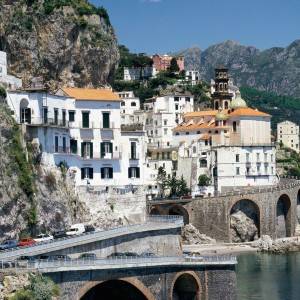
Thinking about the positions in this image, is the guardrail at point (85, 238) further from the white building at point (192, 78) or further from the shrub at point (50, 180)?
the white building at point (192, 78)

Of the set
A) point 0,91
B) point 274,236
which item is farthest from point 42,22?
point 274,236

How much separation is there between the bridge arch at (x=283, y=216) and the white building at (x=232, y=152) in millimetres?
4073

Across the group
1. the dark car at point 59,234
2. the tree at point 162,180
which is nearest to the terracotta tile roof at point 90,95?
the dark car at point 59,234

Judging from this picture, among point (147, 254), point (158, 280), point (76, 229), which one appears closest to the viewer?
point (158, 280)

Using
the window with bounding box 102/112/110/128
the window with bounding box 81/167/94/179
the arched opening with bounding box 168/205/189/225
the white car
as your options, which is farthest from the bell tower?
the white car

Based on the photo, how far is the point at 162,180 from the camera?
13325 cm

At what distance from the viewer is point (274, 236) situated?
129000 millimetres

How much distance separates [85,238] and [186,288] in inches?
386

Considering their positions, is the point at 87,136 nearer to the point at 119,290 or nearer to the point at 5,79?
the point at 5,79

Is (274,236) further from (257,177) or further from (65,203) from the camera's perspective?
(65,203)

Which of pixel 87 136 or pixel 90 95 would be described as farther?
pixel 90 95

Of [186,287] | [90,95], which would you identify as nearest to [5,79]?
[90,95]

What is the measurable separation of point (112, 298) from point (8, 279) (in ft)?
54.5

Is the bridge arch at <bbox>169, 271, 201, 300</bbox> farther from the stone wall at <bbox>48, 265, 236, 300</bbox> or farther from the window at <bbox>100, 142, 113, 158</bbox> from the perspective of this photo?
the window at <bbox>100, 142, 113, 158</bbox>
